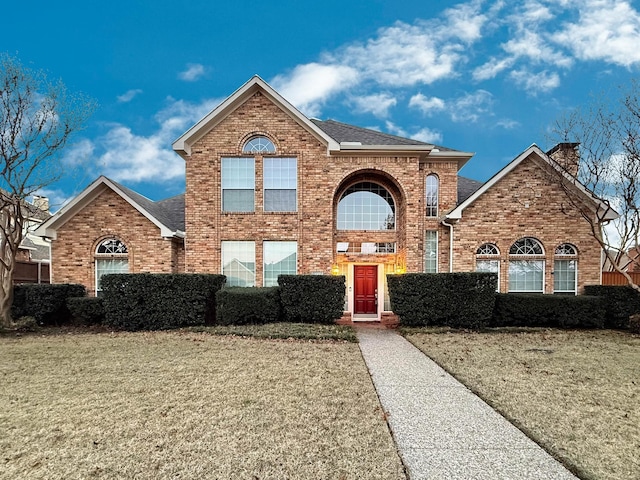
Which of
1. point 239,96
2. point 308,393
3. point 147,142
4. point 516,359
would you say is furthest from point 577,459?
point 147,142

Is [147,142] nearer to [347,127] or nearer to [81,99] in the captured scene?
[81,99]

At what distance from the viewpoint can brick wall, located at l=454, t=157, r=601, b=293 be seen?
1337 cm

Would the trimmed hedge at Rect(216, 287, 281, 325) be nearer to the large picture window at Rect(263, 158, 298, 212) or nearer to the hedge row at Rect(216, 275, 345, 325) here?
the hedge row at Rect(216, 275, 345, 325)

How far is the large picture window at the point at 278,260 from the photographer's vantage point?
13781 millimetres

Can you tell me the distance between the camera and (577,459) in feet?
11.7

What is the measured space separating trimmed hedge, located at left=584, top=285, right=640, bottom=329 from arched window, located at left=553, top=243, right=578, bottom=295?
955mm

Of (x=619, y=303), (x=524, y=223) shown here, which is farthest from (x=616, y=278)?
(x=524, y=223)

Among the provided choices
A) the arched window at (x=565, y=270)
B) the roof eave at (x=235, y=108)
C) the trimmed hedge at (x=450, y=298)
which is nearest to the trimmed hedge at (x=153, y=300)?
the roof eave at (x=235, y=108)

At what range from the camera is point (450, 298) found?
11609 mm

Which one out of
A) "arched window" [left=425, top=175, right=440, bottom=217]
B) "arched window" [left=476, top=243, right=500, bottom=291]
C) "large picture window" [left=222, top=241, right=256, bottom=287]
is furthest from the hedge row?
"arched window" [left=476, top=243, right=500, bottom=291]

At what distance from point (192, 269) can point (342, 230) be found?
6.15 meters

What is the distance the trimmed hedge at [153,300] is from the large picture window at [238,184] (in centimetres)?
343

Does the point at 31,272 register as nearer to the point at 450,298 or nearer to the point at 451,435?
the point at 450,298

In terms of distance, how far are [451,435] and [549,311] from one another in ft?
33.2
